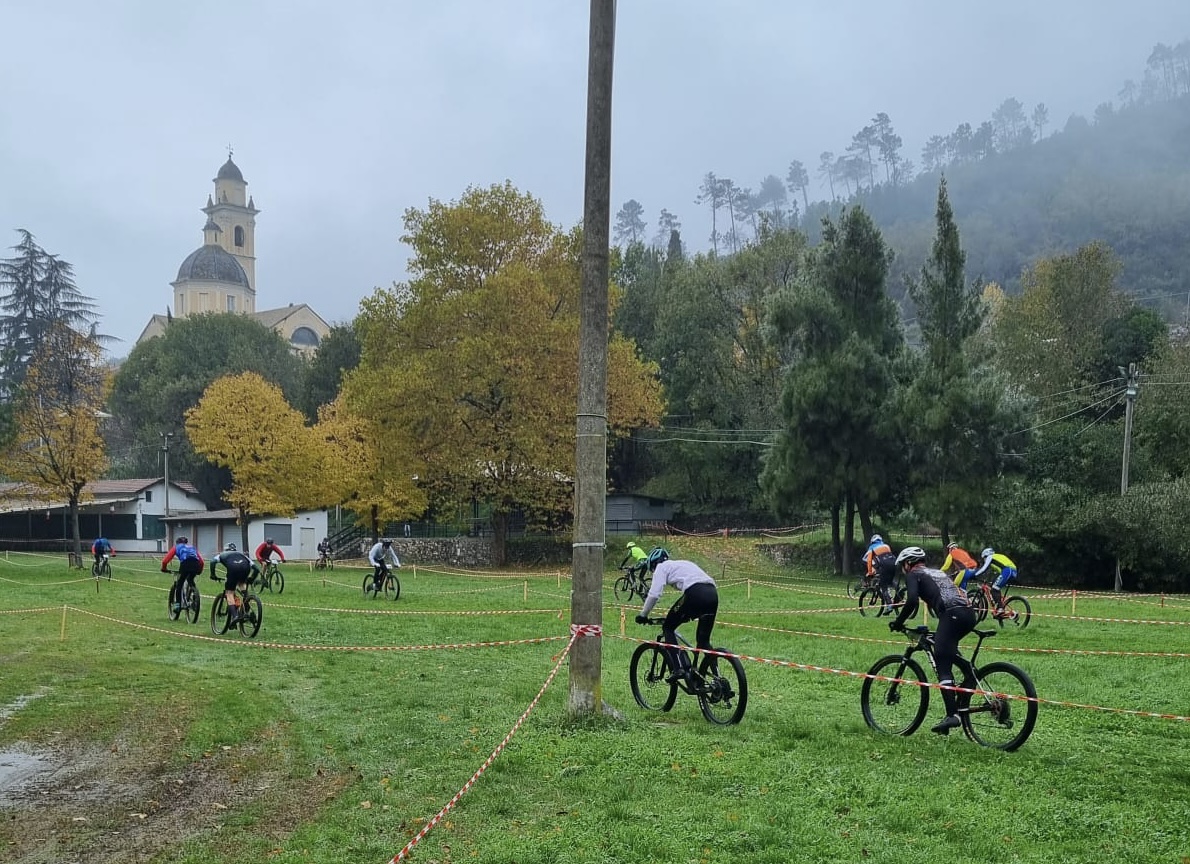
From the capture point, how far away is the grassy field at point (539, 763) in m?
6.18

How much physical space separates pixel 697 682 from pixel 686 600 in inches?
34.2

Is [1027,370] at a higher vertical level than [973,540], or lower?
higher

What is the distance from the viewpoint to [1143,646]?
15758 mm

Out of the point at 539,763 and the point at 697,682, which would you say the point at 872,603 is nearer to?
the point at 697,682

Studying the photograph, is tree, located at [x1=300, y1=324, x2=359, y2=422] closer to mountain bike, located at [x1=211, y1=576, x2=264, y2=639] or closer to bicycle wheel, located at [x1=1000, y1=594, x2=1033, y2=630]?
mountain bike, located at [x1=211, y1=576, x2=264, y2=639]

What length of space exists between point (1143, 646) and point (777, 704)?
27.8 feet

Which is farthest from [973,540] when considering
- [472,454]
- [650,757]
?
[650,757]

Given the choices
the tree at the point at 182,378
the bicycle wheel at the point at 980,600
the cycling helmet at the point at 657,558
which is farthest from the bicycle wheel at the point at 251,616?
the tree at the point at 182,378

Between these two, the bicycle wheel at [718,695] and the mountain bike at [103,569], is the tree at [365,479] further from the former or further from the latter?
the bicycle wheel at [718,695]

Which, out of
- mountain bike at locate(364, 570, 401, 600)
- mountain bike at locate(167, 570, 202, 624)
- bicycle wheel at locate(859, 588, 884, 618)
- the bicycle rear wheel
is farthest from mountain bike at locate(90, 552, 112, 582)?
bicycle wheel at locate(859, 588, 884, 618)

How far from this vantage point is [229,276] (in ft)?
414

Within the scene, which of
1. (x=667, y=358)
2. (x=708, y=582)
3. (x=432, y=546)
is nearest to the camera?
(x=708, y=582)

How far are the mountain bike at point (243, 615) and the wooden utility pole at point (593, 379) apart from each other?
10.1 metres

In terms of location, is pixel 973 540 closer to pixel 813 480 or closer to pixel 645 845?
pixel 813 480
